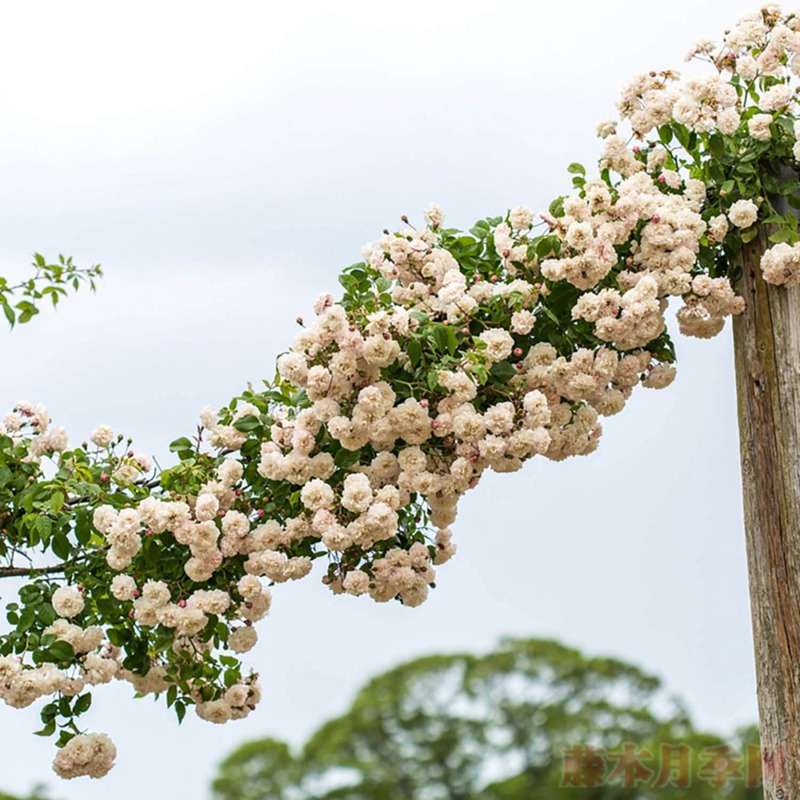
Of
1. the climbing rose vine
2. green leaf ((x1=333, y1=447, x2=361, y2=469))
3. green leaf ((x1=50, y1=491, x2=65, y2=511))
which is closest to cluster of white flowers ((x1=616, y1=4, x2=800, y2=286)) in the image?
the climbing rose vine

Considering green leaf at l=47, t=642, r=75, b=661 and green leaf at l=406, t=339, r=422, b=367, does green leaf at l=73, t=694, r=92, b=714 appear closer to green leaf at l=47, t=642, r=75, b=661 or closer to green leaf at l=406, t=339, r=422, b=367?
green leaf at l=47, t=642, r=75, b=661

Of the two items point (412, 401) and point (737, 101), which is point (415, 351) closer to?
point (412, 401)

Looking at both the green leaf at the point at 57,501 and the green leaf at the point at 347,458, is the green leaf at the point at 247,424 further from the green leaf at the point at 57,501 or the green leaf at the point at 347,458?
the green leaf at the point at 57,501

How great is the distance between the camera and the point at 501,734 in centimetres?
862

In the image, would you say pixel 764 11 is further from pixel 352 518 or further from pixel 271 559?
pixel 271 559

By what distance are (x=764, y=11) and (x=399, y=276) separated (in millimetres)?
1294

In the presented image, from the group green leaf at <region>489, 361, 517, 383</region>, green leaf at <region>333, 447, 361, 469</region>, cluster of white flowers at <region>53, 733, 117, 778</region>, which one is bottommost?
cluster of white flowers at <region>53, 733, 117, 778</region>

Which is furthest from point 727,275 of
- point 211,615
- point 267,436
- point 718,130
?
point 211,615

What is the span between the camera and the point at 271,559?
2.73 meters

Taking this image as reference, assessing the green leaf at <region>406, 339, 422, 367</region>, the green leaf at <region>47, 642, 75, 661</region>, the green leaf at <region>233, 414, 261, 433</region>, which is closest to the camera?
the green leaf at <region>406, 339, 422, 367</region>

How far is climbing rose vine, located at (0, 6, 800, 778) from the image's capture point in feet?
8.75

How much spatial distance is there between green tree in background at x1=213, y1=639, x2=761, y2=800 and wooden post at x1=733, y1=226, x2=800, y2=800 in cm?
597

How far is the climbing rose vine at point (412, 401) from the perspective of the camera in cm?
267

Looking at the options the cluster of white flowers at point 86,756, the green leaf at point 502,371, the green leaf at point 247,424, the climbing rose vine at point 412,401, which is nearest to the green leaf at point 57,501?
the climbing rose vine at point 412,401
